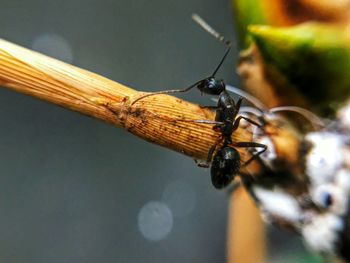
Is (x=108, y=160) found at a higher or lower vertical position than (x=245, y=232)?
higher

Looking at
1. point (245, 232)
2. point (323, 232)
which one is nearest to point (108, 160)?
point (245, 232)

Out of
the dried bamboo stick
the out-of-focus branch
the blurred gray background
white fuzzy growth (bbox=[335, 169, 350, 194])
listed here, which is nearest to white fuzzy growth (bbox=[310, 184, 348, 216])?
white fuzzy growth (bbox=[335, 169, 350, 194])

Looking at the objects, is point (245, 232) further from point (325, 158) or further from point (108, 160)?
point (108, 160)

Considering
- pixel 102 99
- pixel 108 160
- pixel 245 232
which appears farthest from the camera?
pixel 108 160

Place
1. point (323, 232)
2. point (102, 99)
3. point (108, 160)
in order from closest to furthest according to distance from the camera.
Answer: point (102, 99) < point (323, 232) < point (108, 160)

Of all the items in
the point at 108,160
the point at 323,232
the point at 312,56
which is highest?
the point at 108,160

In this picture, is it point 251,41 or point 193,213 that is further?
point 193,213

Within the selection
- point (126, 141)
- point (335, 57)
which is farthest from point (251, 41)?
point (126, 141)

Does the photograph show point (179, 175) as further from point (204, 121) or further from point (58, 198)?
point (204, 121)
